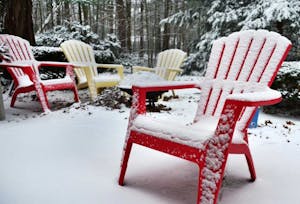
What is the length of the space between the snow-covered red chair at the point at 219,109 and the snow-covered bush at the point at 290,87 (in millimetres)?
1674

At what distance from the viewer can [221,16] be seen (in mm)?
5402

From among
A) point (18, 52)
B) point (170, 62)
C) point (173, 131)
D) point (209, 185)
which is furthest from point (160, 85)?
point (170, 62)

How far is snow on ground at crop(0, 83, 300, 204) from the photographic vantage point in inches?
65.4

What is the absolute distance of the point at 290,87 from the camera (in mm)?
3459

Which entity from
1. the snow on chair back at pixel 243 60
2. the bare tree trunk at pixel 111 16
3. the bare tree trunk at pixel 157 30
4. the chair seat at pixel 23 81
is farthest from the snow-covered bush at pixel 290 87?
the bare tree trunk at pixel 157 30

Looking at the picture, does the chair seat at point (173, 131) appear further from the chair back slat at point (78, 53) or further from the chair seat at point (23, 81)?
the chair back slat at point (78, 53)

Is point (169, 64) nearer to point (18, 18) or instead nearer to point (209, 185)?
point (18, 18)

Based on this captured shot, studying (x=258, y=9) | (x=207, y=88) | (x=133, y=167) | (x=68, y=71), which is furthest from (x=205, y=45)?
(x=133, y=167)

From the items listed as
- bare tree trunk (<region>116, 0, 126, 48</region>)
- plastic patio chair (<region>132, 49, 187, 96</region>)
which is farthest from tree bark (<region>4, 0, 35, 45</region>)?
bare tree trunk (<region>116, 0, 126, 48</region>)

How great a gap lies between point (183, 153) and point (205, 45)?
4.72 m

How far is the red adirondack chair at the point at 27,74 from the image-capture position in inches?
136

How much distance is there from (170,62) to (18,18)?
108 inches

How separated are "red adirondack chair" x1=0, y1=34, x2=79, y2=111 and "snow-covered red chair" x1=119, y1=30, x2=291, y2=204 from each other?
6.77 feet

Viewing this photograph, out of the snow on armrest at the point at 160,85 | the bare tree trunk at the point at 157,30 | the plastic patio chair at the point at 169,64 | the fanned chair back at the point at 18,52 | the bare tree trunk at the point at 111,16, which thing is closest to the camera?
the snow on armrest at the point at 160,85
